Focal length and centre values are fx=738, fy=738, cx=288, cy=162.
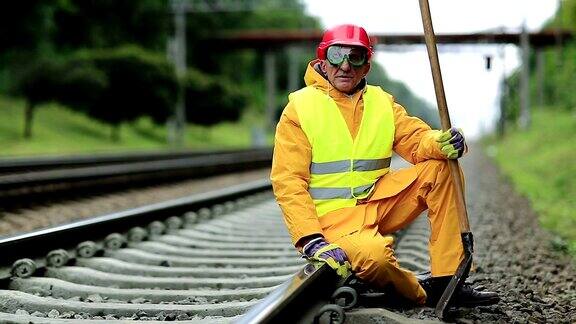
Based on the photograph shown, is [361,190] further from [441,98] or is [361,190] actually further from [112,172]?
[112,172]

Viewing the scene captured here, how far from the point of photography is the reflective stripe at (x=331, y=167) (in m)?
3.39

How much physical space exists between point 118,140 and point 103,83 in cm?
390

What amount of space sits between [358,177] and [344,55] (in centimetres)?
56

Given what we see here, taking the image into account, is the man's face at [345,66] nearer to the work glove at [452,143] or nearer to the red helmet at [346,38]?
the red helmet at [346,38]

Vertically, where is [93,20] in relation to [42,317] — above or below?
above

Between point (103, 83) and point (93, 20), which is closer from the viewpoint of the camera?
point (103, 83)

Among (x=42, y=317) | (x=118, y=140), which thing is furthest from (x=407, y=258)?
(x=118, y=140)

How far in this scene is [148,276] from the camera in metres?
4.32

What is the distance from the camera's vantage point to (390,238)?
11.0ft

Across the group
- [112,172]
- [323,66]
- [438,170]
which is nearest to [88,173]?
[112,172]

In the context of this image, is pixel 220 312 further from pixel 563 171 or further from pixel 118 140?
pixel 118 140

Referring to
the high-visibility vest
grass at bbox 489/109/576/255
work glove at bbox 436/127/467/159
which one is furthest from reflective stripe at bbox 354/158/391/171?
grass at bbox 489/109/576/255

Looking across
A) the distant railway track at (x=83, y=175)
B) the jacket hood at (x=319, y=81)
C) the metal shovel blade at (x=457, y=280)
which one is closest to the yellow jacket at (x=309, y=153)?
the jacket hood at (x=319, y=81)

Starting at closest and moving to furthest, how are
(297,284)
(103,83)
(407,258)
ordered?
(297,284)
(407,258)
(103,83)
